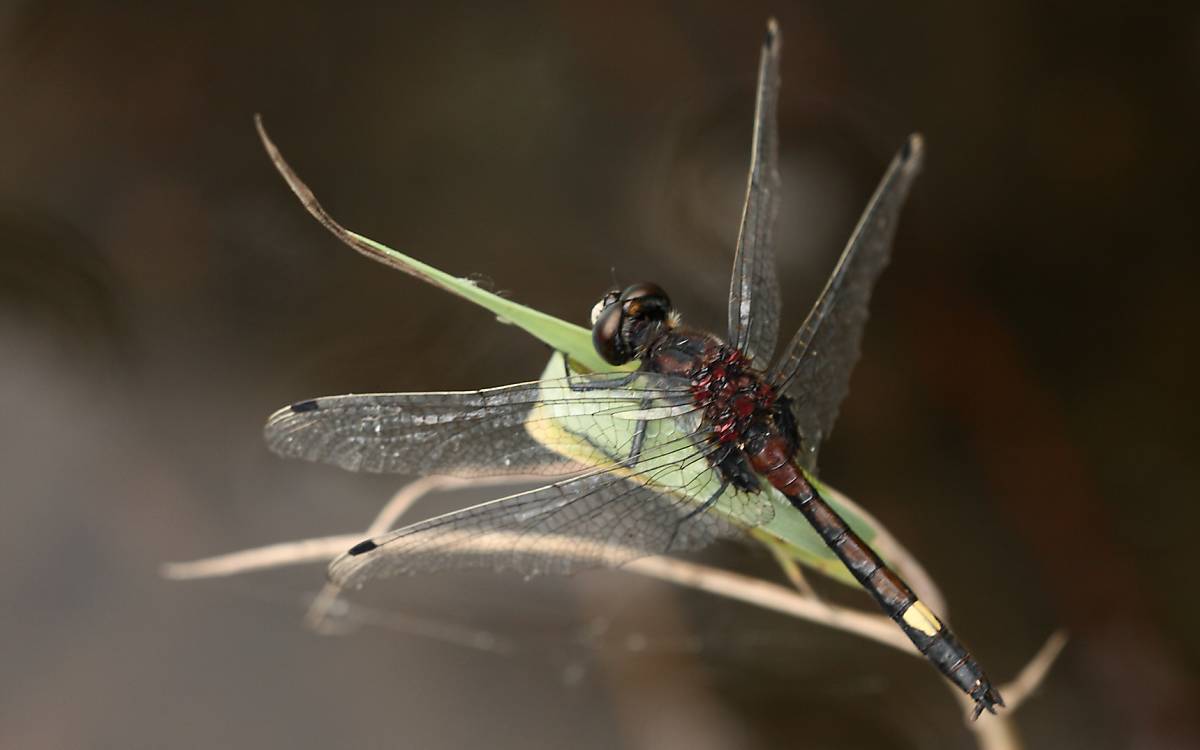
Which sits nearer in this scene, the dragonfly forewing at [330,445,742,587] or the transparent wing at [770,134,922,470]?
the dragonfly forewing at [330,445,742,587]

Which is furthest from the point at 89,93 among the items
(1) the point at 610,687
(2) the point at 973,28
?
(2) the point at 973,28

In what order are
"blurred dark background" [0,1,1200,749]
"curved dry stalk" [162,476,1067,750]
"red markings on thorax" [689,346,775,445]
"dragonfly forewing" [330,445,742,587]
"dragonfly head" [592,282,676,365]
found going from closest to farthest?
"dragonfly forewing" [330,445,742,587] → "dragonfly head" [592,282,676,365] → "red markings on thorax" [689,346,775,445] → "curved dry stalk" [162,476,1067,750] → "blurred dark background" [0,1,1200,749]

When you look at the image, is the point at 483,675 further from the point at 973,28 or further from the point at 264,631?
the point at 973,28

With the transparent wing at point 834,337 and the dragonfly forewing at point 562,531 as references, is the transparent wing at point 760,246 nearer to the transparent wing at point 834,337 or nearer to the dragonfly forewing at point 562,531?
the transparent wing at point 834,337

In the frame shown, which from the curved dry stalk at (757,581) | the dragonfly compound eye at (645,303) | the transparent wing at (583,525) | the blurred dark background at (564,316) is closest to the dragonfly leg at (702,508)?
the transparent wing at (583,525)

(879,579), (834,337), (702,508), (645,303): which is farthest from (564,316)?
(879,579)

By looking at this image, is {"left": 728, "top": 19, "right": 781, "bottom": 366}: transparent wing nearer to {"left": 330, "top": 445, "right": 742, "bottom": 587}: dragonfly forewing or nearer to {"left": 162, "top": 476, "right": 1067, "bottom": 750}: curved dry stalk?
{"left": 330, "top": 445, "right": 742, "bottom": 587}: dragonfly forewing

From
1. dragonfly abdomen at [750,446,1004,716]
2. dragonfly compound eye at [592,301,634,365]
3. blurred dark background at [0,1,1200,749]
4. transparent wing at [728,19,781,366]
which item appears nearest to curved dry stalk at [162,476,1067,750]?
dragonfly abdomen at [750,446,1004,716]
